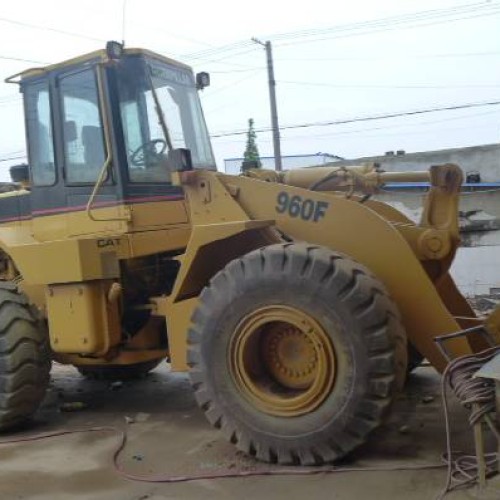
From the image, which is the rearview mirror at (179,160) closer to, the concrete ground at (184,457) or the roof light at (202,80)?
the roof light at (202,80)

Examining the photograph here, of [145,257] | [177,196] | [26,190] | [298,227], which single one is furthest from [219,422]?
[26,190]

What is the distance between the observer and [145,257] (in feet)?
20.0

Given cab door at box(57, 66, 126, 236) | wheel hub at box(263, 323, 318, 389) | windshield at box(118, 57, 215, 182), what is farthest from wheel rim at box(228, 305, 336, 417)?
windshield at box(118, 57, 215, 182)

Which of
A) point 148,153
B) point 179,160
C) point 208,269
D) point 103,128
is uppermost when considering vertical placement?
point 103,128

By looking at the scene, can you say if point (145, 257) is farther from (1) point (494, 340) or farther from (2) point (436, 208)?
(1) point (494, 340)

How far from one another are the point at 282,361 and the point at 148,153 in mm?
2202

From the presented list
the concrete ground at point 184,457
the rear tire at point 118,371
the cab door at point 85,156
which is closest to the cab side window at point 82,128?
the cab door at point 85,156

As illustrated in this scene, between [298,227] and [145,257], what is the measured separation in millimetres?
1594

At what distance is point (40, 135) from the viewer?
628cm

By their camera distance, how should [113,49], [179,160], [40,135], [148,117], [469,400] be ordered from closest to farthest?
1. [469,400]
2. [179,160]
3. [113,49]
4. [148,117]
5. [40,135]

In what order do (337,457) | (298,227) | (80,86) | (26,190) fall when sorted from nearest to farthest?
(337,457)
(298,227)
(80,86)
(26,190)

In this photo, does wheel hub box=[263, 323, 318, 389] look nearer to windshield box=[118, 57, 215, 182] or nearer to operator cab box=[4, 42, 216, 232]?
operator cab box=[4, 42, 216, 232]

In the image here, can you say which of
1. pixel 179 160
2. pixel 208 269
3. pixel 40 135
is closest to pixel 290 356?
pixel 208 269

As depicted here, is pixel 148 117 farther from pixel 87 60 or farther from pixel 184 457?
pixel 184 457
